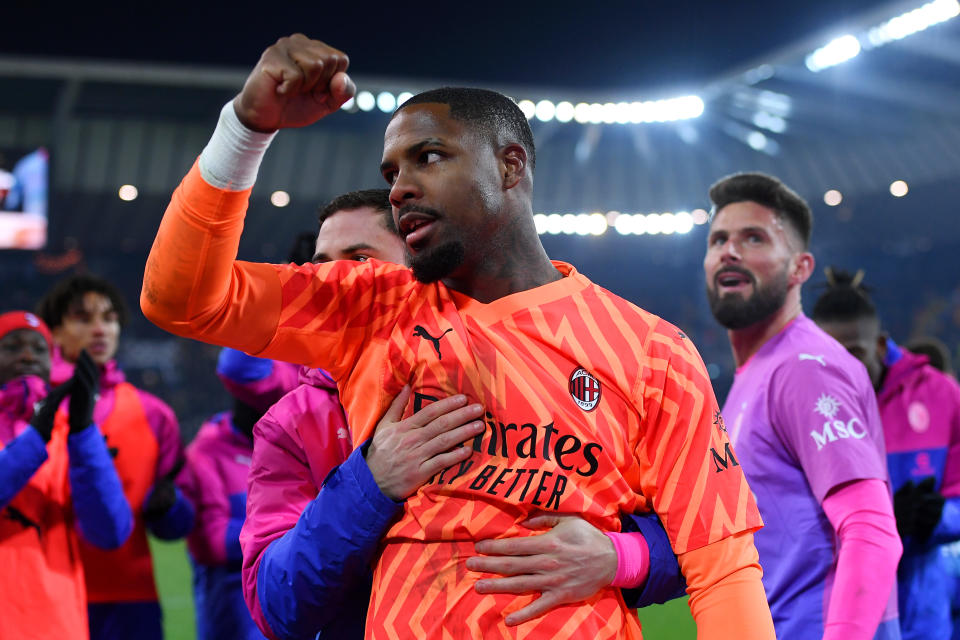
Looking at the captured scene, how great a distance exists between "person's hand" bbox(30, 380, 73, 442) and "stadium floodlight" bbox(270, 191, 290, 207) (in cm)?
1634

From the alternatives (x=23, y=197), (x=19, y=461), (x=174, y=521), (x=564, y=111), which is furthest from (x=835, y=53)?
(x=19, y=461)

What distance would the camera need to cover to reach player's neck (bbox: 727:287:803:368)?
295 centimetres

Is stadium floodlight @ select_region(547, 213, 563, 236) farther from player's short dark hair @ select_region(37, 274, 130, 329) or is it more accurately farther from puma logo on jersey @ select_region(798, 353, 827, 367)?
puma logo on jersey @ select_region(798, 353, 827, 367)

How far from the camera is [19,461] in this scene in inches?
119

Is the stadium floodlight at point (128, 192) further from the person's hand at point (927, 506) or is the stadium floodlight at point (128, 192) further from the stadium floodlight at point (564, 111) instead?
the person's hand at point (927, 506)

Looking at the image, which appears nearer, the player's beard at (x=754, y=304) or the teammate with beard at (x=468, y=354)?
the teammate with beard at (x=468, y=354)

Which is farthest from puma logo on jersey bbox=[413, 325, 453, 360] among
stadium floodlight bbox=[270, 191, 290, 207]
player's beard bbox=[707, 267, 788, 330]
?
stadium floodlight bbox=[270, 191, 290, 207]

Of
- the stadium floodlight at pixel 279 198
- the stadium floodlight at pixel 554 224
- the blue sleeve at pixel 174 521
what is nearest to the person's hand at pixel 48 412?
the blue sleeve at pixel 174 521

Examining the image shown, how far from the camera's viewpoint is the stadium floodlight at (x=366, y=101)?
1722 cm

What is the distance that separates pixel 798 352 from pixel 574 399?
1.37 m

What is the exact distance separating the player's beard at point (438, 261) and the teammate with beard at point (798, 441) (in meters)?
1.12

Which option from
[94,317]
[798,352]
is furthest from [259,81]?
[94,317]

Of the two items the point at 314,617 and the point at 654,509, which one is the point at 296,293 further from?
the point at 654,509

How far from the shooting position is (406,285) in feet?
5.45
